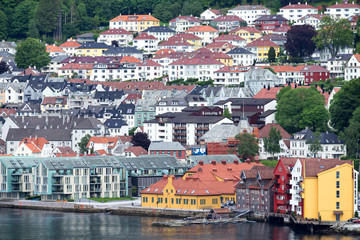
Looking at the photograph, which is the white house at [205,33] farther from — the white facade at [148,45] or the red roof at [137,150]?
the red roof at [137,150]

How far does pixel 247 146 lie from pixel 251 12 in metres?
63.8

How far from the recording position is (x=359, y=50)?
137 m

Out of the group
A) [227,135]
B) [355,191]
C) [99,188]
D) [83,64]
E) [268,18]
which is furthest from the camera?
[268,18]

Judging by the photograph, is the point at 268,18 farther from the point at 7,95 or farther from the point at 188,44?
the point at 7,95

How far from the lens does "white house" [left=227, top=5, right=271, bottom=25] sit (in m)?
173

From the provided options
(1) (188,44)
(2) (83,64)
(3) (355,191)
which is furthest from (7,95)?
(3) (355,191)

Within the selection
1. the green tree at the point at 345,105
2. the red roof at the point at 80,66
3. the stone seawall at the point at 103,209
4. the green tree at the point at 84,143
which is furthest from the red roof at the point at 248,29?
the stone seawall at the point at 103,209

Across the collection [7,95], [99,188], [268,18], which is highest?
[268,18]

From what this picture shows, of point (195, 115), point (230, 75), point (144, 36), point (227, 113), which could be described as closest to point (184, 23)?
point (144, 36)

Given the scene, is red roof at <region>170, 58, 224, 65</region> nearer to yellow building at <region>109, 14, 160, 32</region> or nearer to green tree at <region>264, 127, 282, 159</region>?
yellow building at <region>109, 14, 160, 32</region>

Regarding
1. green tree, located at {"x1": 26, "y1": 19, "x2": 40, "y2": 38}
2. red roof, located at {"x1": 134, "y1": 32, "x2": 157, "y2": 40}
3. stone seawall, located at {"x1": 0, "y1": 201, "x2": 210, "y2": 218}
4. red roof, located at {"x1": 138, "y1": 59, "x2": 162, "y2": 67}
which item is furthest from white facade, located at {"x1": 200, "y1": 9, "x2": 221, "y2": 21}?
stone seawall, located at {"x1": 0, "y1": 201, "x2": 210, "y2": 218}

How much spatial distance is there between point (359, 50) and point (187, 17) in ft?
138

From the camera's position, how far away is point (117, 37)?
170625mm

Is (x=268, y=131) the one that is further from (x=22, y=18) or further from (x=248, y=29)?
(x=22, y=18)
